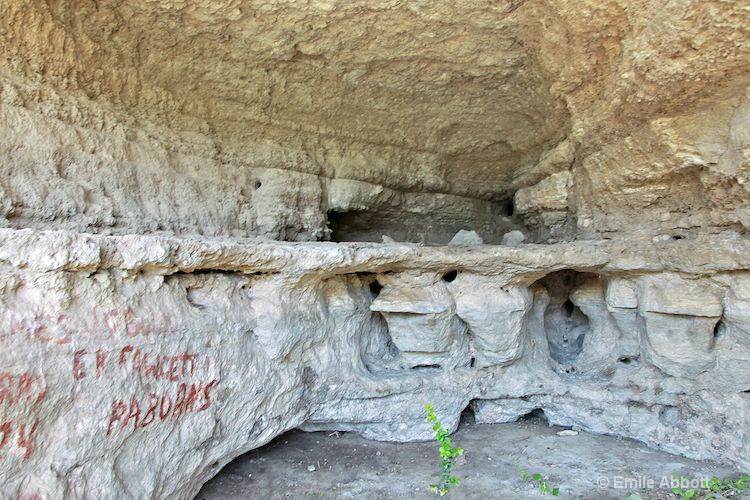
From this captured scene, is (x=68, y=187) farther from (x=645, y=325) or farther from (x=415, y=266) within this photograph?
(x=645, y=325)

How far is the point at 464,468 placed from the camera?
3.07 metres

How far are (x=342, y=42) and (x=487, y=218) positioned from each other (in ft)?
9.71

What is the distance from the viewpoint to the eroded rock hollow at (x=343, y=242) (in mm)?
1984

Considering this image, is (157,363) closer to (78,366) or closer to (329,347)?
(78,366)

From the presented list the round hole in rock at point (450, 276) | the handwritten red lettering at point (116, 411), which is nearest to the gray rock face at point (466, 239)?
the round hole in rock at point (450, 276)

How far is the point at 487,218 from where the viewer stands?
523cm

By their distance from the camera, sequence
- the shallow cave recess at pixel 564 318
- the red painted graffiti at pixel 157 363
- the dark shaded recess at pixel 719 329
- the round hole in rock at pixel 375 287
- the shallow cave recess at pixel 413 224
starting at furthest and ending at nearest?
the shallow cave recess at pixel 413 224, the shallow cave recess at pixel 564 318, the round hole in rock at pixel 375 287, the dark shaded recess at pixel 719 329, the red painted graffiti at pixel 157 363

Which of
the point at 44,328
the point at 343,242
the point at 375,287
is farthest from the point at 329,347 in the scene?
the point at 44,328

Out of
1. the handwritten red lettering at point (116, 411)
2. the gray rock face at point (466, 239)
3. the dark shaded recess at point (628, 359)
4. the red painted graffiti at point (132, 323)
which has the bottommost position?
the dark shaded recess at point (628, 359)

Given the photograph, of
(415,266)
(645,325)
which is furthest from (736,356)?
(415,266)

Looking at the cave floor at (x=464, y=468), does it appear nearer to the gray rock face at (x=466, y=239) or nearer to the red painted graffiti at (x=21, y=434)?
the red painted graffiti at (x=21, y=434)

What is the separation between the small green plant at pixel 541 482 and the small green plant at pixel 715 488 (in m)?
0.72

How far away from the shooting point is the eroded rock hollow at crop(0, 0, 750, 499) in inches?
78.1

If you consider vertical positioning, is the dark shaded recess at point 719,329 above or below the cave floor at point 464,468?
above
